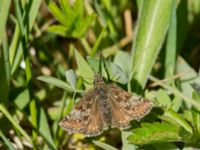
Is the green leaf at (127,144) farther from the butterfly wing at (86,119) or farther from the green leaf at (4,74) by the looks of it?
the green leaf at (4,74)

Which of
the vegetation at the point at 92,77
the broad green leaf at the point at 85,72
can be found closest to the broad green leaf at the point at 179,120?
the vegetation at the point at 92,77

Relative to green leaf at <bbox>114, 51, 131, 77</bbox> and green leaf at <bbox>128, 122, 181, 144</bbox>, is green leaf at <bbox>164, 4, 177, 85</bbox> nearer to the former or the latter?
green leaf at <bbox>114, 51, 131, 77</bbox>

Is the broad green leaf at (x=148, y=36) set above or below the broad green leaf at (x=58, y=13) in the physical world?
below

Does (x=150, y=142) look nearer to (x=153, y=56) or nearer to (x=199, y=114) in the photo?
(x=199, y=114)

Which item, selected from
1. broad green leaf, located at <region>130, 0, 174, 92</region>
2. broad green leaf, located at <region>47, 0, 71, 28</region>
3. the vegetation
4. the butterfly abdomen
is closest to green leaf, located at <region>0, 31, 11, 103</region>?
the vegetation

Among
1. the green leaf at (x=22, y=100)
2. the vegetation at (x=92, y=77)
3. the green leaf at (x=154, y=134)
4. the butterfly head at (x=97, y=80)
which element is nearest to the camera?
the green leaf at (x=154, y=134)
